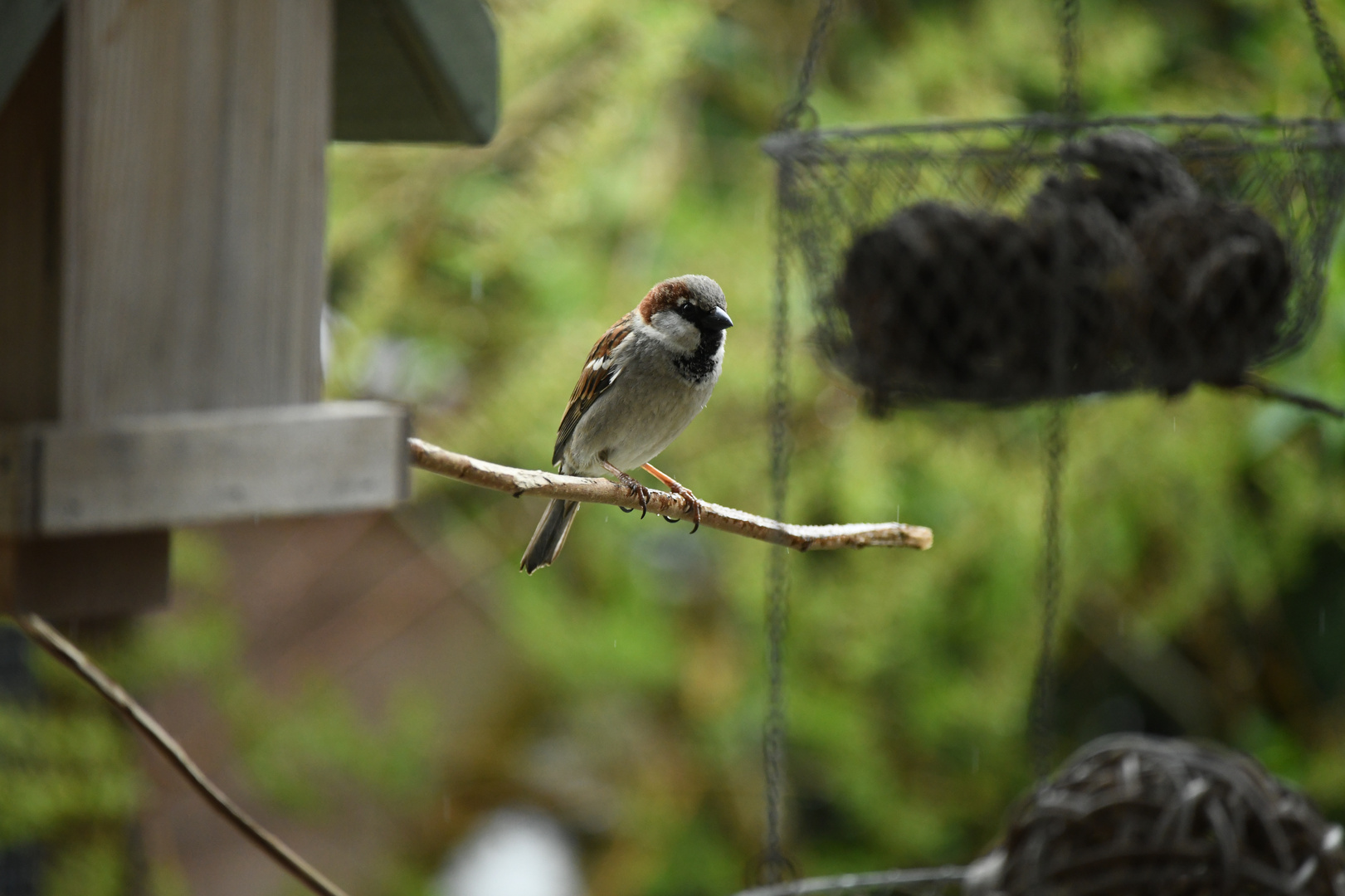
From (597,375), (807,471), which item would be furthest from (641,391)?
(807,471)

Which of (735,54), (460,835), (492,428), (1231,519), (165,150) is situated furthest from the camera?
(460,835)

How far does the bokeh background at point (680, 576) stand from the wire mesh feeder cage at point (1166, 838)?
0.69 meters

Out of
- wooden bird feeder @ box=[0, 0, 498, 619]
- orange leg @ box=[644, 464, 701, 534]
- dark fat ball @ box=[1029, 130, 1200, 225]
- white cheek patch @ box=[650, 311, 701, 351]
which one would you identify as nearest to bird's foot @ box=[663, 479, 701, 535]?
orange leg @ box=[644, 464, 701, 534]

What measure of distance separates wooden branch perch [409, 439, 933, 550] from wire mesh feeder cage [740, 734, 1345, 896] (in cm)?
49

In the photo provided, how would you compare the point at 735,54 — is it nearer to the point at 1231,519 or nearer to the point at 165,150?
the point at 1231,519

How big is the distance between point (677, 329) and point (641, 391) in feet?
0.36

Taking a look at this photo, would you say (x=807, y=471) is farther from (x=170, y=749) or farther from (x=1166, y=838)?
(x=170, y=749)

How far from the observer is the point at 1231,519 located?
2.41 metres

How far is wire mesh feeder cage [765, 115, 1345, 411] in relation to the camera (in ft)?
4.37

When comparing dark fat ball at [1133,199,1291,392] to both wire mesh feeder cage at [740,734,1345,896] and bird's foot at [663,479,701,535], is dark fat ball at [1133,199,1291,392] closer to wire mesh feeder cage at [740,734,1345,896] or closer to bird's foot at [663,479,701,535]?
wire mesh feeder cage at [740,734,1345,896]

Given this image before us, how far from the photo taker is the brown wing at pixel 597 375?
1.20m

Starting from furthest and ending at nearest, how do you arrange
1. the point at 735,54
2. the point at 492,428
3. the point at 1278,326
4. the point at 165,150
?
the point at 735,54
the point at 492,428
the point at 1278,326
the point at 165,150

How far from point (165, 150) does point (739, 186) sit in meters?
2.00

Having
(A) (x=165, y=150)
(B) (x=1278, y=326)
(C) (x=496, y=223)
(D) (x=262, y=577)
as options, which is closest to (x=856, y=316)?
(B) (x=1278, y=326)
